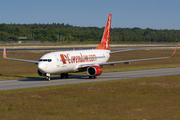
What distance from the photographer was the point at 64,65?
41.3 m

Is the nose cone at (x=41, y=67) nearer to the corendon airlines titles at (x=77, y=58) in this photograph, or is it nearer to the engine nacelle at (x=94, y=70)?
the corendon airlines titles at (x=77, y=58)

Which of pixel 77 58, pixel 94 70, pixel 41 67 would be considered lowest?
pixel 94 70

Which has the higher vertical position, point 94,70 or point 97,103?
point 94,70

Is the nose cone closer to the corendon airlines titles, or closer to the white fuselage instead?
the white fuselage

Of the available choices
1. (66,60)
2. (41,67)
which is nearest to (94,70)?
(66,60)

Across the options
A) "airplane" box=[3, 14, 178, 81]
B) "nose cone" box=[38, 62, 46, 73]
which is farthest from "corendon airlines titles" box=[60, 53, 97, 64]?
"nose cone" box=[38, 62, 46, 73]

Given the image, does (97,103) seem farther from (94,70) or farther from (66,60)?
(94,70)

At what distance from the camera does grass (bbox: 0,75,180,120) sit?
Answer: 19516 millimetres

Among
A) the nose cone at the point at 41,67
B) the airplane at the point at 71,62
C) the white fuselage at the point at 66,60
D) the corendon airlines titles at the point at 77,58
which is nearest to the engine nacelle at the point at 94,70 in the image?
the airplane at the point at 71,62

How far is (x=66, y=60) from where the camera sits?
41.7 metres

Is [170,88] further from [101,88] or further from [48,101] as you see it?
[48,101]

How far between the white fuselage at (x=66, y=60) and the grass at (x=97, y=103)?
8.69m

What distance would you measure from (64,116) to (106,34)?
36761 mm

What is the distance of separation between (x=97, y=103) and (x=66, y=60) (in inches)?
736
